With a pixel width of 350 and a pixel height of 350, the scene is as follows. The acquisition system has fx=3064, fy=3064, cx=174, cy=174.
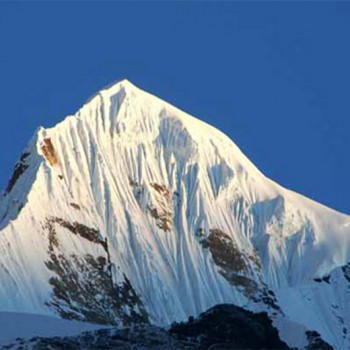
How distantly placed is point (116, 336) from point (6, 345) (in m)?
7.70

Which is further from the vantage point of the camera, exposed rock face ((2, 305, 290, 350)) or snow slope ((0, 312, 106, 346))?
snow slope ((0, 312, 106, 346))

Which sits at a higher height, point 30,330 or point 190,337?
point 30,330

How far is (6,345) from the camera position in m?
187

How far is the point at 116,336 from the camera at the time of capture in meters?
191

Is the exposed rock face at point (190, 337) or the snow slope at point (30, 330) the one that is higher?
the snow slope at point (30, 330)

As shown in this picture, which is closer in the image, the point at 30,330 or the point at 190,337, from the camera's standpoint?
the point at 190,337

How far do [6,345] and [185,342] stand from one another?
11891mm

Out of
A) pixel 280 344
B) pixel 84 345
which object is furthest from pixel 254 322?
pixel 84 345

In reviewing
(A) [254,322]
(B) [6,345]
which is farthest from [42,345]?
(A) [254,322]

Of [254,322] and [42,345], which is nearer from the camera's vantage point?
[42,345]

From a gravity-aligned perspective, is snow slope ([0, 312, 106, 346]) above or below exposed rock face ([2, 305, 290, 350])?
above

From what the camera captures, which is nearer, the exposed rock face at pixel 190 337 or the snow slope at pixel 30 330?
the exposed rock face at pixel 190 337

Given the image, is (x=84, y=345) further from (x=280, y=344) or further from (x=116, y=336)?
(x=280, y=344)

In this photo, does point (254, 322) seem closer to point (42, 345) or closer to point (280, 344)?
point (280, 344)
